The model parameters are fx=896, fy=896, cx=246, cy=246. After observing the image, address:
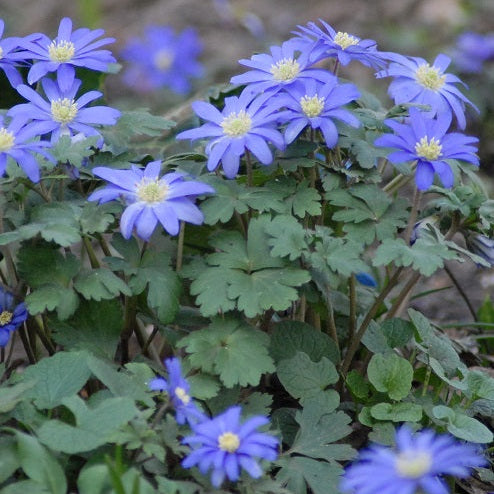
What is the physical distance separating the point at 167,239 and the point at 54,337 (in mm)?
323

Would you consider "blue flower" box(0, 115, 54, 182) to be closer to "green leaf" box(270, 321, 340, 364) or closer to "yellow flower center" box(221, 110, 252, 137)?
"yellow flower center" box(221, 110, 252, 137)

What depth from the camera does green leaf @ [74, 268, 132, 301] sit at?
1486 mm

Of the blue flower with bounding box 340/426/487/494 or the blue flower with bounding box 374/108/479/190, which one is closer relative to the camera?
the blue flower with bounding box 340/426/487/494

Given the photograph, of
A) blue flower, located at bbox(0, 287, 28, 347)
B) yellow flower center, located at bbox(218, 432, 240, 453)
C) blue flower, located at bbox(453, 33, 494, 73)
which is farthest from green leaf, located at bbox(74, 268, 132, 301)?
blue flower, located at bbox(453, 33, 494, 73)

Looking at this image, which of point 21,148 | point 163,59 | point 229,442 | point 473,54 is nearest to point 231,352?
point 229,442

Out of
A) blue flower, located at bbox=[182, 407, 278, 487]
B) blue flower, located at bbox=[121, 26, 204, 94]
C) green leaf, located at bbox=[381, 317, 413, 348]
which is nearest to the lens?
blue flower, located at bbox=[182, 407, 278, 487]

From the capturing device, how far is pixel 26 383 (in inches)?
54.1

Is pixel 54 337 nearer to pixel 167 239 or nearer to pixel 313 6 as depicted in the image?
pixel 167 239

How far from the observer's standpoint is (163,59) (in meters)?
4.11

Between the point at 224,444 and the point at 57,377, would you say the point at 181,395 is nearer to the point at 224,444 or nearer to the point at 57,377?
the point at 224,444

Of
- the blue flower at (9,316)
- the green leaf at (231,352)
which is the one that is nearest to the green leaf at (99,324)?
the blue flower at (9,316)

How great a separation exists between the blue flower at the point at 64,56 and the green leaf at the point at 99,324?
1.37 feet

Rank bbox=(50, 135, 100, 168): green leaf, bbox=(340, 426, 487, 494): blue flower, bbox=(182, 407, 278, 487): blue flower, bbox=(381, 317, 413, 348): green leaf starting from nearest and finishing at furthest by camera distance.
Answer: bbox=(340, 426, 487, 494): blue flower < bbox=(182, 407, 278, 487): blue flower < bbox=(50, 135, 100, 168): green leaf < bbox=(381, 317, 413, 348): green leaf

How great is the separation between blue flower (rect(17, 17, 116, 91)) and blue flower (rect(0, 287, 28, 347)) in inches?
15.8
